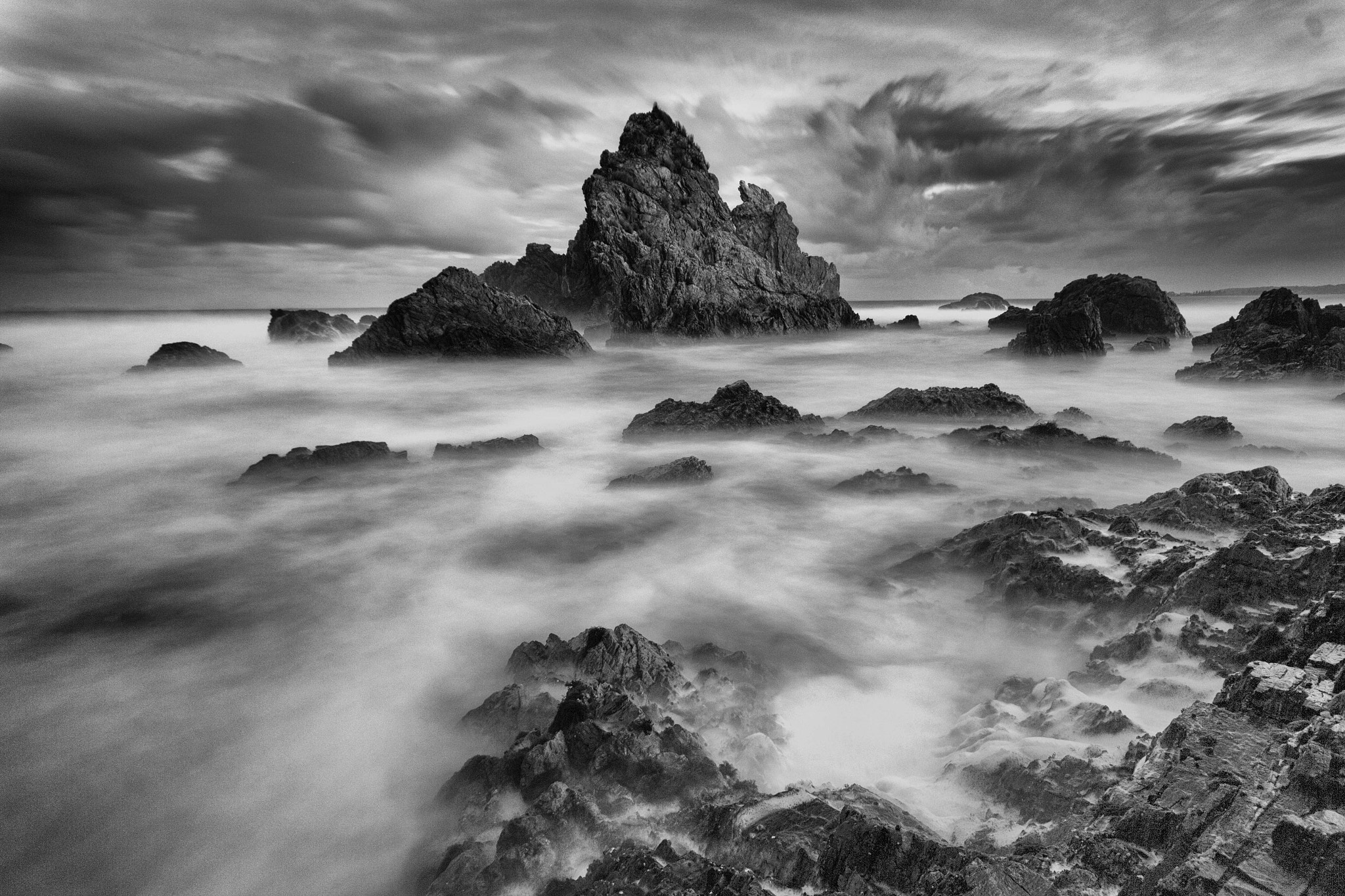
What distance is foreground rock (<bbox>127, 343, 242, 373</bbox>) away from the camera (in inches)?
1308

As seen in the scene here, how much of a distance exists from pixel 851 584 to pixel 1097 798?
15.0 ft

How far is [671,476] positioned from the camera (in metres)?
13.1

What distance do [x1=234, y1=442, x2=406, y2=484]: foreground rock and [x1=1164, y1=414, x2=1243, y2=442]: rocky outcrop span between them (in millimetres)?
18739

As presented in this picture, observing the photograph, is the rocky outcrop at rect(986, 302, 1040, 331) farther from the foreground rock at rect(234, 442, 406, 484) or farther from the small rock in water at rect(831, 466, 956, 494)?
the foreground rock at rect(234, 442, 406, 484)

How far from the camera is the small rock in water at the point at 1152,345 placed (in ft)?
120

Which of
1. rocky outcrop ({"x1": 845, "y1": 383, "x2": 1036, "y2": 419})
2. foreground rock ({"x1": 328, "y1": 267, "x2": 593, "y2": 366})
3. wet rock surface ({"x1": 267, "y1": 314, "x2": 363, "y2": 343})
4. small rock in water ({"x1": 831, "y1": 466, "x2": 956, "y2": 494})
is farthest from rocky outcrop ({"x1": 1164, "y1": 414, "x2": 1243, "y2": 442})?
wet rock surface ({"x1": 267, "y1": 314, "x2": 363, "y2": 343})

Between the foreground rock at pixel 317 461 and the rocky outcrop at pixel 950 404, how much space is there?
1298cm

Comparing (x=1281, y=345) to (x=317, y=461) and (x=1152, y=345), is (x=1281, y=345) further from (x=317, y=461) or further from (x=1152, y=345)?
(x=317, y=461)

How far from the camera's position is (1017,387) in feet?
87.6

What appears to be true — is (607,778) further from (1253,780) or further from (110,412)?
(110,412)

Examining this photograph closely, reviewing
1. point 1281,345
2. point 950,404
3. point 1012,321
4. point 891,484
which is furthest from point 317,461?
point 1012,321

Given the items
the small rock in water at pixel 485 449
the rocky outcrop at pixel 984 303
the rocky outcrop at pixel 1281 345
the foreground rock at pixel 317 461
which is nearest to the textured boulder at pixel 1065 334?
the rocky outcrop at pixel 1281 345

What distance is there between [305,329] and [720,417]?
1689 inches

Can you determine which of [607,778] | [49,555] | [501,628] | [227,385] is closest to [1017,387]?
[501,628]
